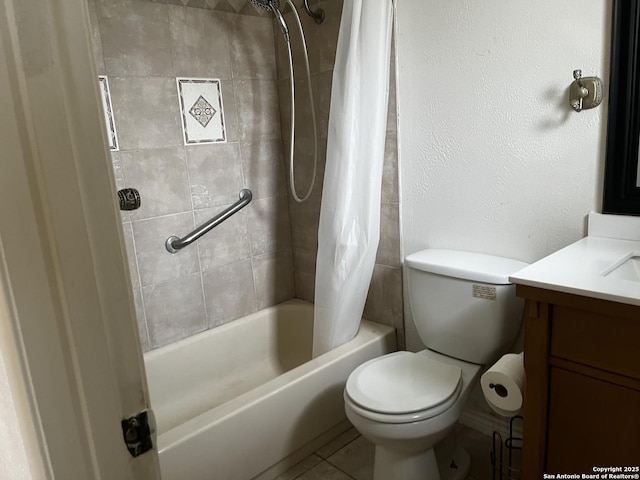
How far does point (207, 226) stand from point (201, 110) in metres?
0.50

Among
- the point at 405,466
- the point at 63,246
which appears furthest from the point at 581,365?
the point at 63,246

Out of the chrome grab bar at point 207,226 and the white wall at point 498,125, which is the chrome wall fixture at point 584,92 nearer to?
the white wall at point 498,125

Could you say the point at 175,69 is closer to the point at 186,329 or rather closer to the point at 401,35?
the point at 401,35

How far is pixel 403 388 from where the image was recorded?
5.39ft

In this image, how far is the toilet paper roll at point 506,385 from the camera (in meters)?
1.37

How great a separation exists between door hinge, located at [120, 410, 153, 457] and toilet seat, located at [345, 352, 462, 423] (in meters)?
1.05

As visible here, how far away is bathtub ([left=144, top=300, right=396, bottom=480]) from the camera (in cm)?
162

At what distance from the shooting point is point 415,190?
2.04 m

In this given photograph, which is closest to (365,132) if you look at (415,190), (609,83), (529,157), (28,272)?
(415,190)

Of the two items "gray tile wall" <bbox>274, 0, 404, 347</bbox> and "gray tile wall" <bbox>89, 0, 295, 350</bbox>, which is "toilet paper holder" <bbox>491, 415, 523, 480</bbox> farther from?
"gray tile wall" <bbox>89, 0, 295, 350</bbox>

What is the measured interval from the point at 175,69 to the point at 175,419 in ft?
4.80

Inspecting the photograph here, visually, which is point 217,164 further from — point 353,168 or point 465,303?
point 465,303

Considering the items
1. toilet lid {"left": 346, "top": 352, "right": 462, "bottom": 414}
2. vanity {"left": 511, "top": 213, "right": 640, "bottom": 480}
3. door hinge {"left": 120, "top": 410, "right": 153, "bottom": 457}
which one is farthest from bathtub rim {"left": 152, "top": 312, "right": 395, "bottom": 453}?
door hinge {"left": 120, "top": 410, "right": 153, "bottom": 457}

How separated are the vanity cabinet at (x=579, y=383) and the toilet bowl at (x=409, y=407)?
0.99ft
